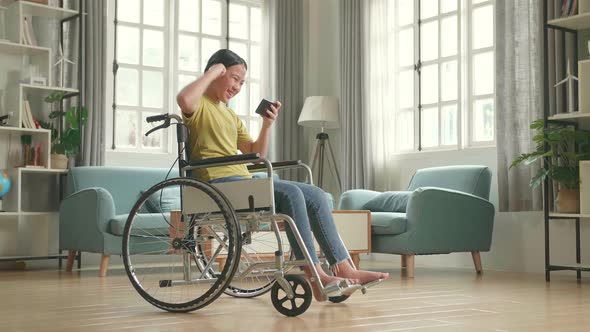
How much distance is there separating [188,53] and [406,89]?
182 cm

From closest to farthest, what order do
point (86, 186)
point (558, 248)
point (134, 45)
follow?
point (558, 248) < point (86, 186) < point (134, 45)

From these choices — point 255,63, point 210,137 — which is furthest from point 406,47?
point 210,137

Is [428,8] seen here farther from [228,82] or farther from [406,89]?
[228,82]

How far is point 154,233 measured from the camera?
4781 mm

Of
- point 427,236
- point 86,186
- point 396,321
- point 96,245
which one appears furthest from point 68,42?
point 396,321

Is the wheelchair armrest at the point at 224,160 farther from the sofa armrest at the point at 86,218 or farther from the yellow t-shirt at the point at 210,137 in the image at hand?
the sofa armrest at the point at 86,218

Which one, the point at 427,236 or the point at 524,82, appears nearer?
the point at 427,236

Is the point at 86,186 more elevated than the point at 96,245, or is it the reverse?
the point at 86,186

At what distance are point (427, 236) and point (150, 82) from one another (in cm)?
270

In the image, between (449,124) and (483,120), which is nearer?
(483,120)

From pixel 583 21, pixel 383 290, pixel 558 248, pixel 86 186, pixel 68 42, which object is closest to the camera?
pixel 383 290

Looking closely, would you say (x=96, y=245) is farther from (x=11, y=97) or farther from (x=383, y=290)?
(x=383, y=290)

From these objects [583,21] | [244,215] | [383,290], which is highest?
[583,21]

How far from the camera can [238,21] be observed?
6773 mm
